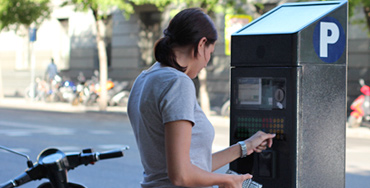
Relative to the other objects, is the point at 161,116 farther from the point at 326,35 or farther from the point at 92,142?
the point at 92,142

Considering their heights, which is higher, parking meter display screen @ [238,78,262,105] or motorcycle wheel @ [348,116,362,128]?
parking meter display screen @ [238,78,262,105]

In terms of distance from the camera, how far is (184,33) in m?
2.40

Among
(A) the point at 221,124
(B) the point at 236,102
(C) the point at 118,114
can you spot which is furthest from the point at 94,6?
(B) the point at 236,102

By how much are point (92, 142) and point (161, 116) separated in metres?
9.23

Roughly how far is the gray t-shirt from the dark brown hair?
56 millimetres

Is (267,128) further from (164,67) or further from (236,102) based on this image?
(164,67)

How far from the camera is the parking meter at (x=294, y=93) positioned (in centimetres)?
282

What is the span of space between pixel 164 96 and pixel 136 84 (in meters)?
0.25

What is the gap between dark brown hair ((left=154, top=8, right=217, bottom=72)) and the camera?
94.0 inches

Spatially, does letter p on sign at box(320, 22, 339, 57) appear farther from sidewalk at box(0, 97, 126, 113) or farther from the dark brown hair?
sidewalk at box(0, 97, 126, 113)

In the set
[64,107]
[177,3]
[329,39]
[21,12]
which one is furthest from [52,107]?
[329,39]

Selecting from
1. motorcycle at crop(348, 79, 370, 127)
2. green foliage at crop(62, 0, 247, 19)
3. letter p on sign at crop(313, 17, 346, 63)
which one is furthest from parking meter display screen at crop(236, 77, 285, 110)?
green foliage at crop(62, 0, 247, 19)

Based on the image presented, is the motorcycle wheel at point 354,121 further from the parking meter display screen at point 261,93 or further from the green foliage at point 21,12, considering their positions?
the green foliage at point 21,12

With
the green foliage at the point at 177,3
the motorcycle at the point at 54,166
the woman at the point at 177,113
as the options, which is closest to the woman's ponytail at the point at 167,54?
the woman at the point at 177,113
